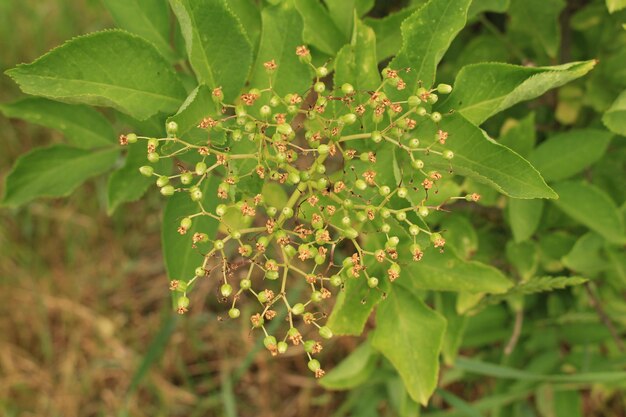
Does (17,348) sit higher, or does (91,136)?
(91,136)

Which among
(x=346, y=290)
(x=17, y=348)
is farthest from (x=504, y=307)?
(x=17, y=348)

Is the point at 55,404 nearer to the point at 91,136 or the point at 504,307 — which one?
the point at 91,136

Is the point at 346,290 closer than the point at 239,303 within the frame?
Yes

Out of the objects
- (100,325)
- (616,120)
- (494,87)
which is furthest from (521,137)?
(100,325)

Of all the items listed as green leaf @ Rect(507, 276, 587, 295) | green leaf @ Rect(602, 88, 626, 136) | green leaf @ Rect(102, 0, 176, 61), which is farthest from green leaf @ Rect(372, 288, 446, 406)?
green leaf @ Rect(102, 0, 176, 61)

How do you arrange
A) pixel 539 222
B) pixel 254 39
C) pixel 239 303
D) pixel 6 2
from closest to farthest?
1. pixel 254 39
2. pixel 539 222
3. pixel 239 303
4. pixel 6 2

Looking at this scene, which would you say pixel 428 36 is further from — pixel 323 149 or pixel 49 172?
pixel 49 172
